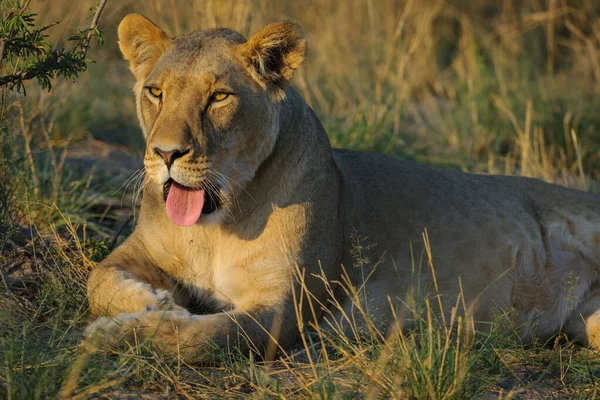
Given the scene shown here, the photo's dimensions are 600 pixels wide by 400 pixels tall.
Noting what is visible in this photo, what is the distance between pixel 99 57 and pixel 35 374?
7.05 metres

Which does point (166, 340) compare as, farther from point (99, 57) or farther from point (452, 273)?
point (99, 57)

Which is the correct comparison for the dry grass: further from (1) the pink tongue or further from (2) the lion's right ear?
(2) the lion's right ear

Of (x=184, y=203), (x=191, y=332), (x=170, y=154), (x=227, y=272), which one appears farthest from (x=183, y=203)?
(x=191, y=332)

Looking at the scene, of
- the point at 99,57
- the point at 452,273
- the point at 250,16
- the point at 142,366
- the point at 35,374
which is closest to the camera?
the point at 35,374

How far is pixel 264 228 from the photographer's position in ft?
13.2

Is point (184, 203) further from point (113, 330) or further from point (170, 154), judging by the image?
point (113, 330)

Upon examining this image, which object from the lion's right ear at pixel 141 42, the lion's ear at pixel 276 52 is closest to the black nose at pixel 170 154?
the lion's ear at pixel 276 52

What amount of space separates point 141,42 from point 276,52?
0.67 meters

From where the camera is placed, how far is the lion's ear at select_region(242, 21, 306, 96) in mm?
3941

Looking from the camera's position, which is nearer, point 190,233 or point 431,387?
point 431,387

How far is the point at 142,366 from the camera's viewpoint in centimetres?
331

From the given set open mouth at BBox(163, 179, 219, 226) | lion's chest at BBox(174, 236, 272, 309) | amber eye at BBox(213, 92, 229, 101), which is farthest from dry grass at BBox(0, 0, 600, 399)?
amber eye at BBox(213, 92, 229, 101)

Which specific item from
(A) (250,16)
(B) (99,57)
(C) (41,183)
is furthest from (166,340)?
(B) (99,57)

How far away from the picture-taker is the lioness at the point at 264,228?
3676 mm
